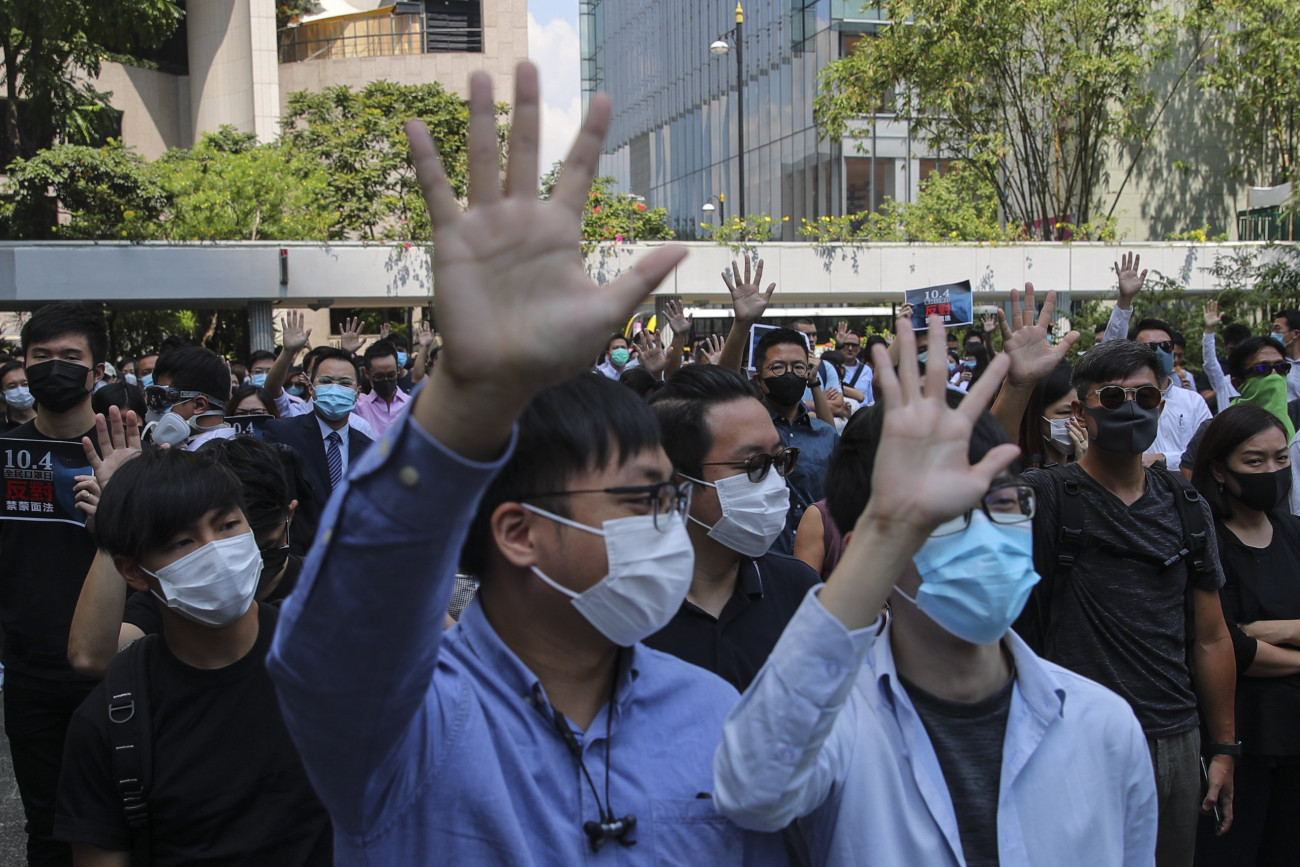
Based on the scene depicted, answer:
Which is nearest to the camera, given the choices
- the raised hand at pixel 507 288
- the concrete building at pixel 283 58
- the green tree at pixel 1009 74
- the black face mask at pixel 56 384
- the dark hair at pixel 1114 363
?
the raised hand at pixel 507 288

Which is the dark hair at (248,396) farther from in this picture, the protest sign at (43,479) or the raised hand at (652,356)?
the protest sign at (43,479)

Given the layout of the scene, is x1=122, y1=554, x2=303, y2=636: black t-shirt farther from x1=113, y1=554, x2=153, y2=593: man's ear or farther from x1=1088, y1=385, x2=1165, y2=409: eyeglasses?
x1=1088, y1=385, x2=1165, y2=409: eyeglasses

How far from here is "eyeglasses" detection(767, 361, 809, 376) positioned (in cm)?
627

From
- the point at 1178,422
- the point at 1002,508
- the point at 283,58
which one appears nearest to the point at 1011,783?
the point at 1002,508

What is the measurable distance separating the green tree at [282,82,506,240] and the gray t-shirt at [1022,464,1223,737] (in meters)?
27.5

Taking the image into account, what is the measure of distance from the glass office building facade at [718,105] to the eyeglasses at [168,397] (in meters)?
24.0

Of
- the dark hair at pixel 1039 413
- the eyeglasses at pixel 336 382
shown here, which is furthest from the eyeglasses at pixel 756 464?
the eyeglasses at pixel 336 382

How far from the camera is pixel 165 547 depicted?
2742 millimetres

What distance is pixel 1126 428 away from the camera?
11.9 feet

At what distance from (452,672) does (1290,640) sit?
3.29 m

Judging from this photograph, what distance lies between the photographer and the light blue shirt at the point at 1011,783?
1.85m

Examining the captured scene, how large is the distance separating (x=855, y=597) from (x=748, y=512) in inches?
67.1

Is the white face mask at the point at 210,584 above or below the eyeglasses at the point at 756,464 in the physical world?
below

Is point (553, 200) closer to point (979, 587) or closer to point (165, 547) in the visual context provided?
point (979, 587)
